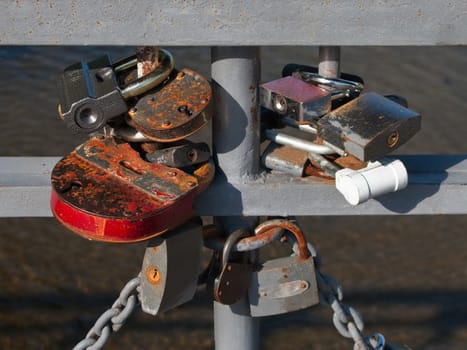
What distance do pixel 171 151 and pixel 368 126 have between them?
0.87 feet

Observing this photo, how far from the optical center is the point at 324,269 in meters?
2.96

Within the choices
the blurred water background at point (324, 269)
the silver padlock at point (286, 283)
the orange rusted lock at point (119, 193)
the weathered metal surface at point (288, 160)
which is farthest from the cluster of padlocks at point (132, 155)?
the blurred water background at point (324, 269)

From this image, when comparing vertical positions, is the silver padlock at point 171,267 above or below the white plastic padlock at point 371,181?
below

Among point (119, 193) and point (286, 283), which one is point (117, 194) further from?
point (286, 283)

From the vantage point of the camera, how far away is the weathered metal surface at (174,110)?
1.00 metres

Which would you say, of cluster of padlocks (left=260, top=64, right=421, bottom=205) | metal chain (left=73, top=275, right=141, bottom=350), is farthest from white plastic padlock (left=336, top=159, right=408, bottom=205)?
metal chain (left=73, top=275, right=141, bottom=350)

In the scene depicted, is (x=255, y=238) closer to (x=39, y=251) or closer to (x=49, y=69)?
(x=39, y=251)

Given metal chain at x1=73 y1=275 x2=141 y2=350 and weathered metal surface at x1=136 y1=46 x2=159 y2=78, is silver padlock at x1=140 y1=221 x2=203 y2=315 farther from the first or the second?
weathered metal surface at x1=136 y1=46 x2=159 y2=78

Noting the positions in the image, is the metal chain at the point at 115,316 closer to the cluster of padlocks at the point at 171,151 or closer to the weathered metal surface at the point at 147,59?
the cluster of padlocks at the point at 171,151

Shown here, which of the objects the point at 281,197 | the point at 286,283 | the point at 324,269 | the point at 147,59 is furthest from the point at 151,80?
the point at 324,269

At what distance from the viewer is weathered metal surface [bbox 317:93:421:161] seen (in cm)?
99

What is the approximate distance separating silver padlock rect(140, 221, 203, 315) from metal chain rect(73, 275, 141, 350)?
2.6 inches
